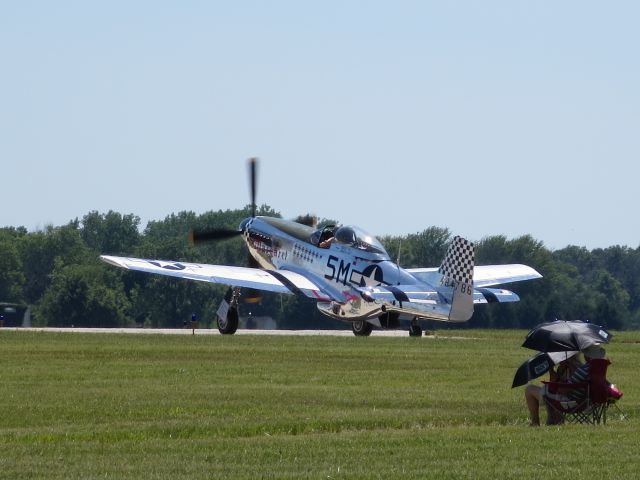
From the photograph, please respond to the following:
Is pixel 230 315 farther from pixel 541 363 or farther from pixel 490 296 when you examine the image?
pixel 541 363

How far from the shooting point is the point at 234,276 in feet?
151

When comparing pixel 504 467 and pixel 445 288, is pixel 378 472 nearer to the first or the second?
pixel 504 467

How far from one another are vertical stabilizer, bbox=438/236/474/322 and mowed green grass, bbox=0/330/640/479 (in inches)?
257

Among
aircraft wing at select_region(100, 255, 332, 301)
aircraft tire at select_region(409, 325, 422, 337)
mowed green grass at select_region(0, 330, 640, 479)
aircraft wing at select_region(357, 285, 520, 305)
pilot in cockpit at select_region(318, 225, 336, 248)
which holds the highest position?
pilot in cockpit at select_region(318, 225, 336, 248)

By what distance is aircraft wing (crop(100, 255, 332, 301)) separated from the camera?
45.1 m

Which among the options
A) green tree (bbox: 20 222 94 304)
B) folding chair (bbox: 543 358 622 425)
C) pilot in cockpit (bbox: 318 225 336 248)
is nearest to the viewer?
folding chair (bbox: 543 358 622 425)

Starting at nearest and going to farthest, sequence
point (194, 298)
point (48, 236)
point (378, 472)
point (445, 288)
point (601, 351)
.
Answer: point (378, 472)
point (601, 351)
point (445, 288)
point (194, 298)
point (48, 236)

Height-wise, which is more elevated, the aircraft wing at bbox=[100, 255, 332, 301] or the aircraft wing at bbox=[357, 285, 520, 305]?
the aircraft wing at bbox=[100, 255, 332, 301]

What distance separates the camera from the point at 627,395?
79.0 ft

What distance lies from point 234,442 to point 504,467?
3.57 m

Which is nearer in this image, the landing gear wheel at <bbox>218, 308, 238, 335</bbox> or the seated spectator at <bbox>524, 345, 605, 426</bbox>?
the seated spectator at <bbox>524, 345, 605, 426</bbox>

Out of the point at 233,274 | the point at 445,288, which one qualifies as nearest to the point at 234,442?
the point at 445,288

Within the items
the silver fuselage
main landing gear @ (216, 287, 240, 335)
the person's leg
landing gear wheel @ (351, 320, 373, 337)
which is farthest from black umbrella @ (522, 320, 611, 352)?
main landing gear @ (216, 287, 240, 335)

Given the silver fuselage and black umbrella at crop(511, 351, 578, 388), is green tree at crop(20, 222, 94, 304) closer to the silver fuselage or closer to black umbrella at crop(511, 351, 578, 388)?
the silver fuselage
